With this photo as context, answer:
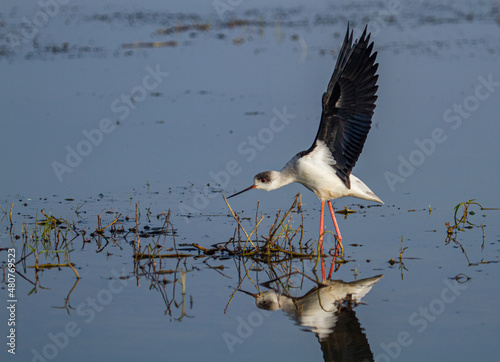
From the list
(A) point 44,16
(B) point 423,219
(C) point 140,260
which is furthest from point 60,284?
(A) point 44,16

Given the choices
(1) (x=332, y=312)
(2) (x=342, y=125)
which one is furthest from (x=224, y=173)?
(1) (x=332, y=312)

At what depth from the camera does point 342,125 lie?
700 cm

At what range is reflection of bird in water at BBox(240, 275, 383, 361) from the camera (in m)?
4.86

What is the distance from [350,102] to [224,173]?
243 cm

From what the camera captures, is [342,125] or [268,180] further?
[268,180]

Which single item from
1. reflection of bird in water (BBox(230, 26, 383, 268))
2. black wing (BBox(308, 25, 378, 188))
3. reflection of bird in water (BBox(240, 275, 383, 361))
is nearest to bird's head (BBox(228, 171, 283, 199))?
reflection of bird in water (BBox(230, 26, 383, 268))

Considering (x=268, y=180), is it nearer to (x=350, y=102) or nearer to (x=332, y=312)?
(x=350, y=102)

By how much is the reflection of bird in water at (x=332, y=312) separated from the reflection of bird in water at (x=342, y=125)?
1.07 m

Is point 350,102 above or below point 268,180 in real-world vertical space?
above

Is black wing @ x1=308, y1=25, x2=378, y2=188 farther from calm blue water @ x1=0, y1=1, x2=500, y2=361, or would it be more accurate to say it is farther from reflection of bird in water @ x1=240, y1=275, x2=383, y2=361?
reflection of bird in water @ x1=240, y1=275, x2=383, y2=361

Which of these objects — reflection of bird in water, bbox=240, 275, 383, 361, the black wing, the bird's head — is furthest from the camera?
the bird's head

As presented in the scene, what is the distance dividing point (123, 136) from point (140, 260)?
4.56m

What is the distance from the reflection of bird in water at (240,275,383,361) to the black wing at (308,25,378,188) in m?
1.46

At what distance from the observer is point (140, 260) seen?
6.38 meters
